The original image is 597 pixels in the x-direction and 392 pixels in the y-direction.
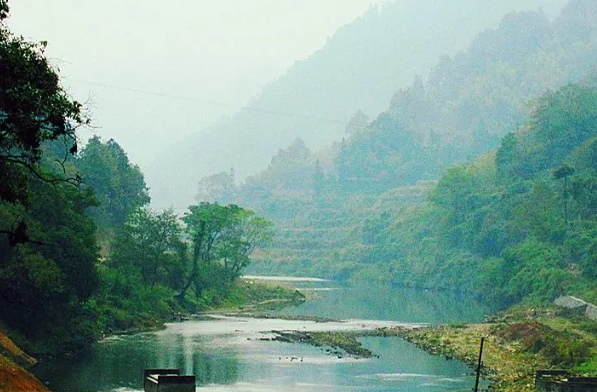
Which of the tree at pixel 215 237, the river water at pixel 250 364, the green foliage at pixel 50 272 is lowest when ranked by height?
the river water at pixel 250 364

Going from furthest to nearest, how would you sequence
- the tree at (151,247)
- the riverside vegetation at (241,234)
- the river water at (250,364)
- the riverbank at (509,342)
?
1. the tree at (151,247)
2. the riverbank at (509,342)
3. the river water at (250,364)
4. the riverside vegetation at (241,234)

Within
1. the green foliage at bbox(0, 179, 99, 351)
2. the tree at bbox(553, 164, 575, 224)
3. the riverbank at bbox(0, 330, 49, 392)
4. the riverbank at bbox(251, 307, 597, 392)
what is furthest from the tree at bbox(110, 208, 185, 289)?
the riverbank at bbox(0, 330, 49, 392)

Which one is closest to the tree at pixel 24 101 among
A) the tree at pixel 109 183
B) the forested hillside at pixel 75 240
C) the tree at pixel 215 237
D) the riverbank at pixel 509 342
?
the forested hillside at pixel 75 240

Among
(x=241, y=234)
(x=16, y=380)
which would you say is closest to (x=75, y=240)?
(x=16, y=380)

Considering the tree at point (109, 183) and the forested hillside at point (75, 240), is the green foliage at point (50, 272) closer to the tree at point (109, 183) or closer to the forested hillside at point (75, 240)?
the forested hillside at point (75, 240)

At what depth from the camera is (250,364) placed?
49875 millimetres

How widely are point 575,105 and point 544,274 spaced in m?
38.4

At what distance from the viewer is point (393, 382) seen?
150 ft

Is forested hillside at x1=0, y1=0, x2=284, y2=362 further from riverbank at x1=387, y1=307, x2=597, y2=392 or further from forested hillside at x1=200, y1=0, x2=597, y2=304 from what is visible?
forested hillside at x1=200, y1=0, x2=597, y2=304

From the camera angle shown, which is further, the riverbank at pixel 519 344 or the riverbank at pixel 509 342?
the riverbank at pixel 509 342

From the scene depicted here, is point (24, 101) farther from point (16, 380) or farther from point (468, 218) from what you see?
point (468, 218)

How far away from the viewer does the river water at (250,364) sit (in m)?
43.7

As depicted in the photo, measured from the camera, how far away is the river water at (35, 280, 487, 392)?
4366 cm

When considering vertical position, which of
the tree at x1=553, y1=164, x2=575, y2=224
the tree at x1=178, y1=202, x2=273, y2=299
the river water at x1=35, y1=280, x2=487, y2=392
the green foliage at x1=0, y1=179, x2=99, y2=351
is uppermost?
the tree at x1=553, y1=164, x2=575, y2=224
